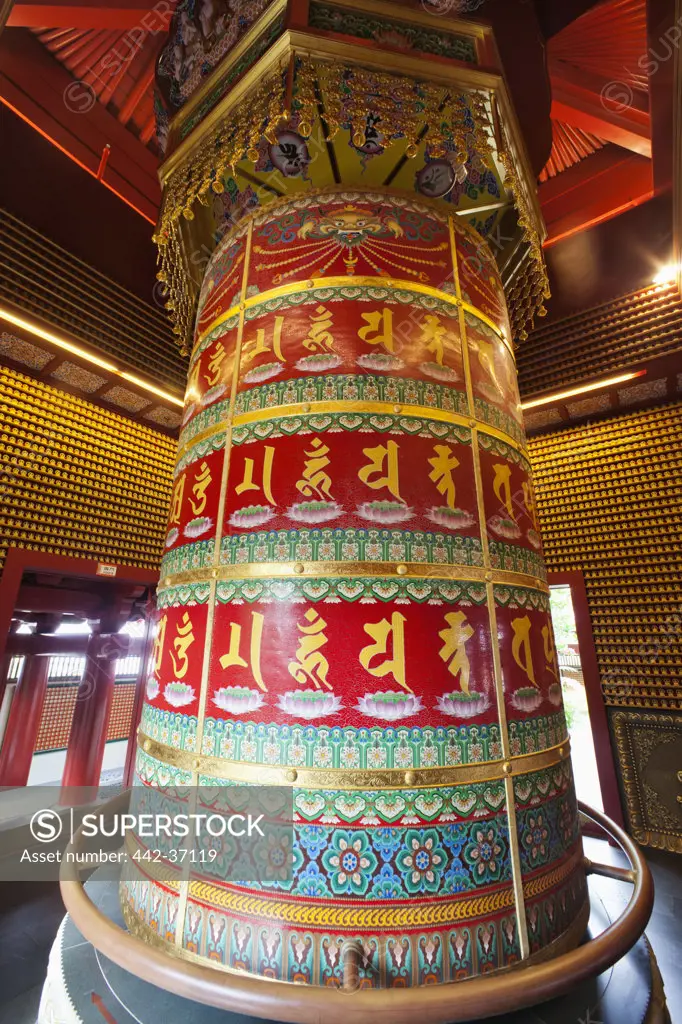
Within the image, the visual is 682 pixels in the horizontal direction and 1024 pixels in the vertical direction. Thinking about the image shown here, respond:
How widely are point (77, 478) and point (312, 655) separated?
13.6ft

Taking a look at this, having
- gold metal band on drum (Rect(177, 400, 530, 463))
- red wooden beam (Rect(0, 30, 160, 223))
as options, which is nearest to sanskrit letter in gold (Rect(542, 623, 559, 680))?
gold metal band on drum (Rect(177, 400, 530, 463))

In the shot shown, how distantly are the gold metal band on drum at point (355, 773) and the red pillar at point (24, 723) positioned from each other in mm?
9534

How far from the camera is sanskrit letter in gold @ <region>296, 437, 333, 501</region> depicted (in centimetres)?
164

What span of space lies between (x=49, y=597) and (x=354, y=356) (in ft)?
18.7

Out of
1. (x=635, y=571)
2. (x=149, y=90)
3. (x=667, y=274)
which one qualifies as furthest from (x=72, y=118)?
(x=635, y=571)

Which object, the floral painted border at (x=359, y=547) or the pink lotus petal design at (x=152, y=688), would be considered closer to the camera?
the floral painted border at (x=359, y=547)

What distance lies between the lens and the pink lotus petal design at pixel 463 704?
57.4 inches

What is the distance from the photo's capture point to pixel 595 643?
4.99 metres

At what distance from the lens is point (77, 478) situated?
4.67 m

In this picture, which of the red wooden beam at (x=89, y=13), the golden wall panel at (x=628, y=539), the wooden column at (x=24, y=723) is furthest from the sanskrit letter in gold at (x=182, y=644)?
the wooden column at (x=24, y=723)

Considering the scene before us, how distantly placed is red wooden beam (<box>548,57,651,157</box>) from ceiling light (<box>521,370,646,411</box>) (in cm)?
184

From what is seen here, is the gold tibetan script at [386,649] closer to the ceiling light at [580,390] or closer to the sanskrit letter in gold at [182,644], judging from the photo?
the sanskrit letter in gold at [182,644]

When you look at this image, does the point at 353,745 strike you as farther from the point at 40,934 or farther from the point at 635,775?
the point at 635,775

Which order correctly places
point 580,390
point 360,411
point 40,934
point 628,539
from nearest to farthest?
point 360,411 < point 40,934 < point 580,390 < point 628,539
